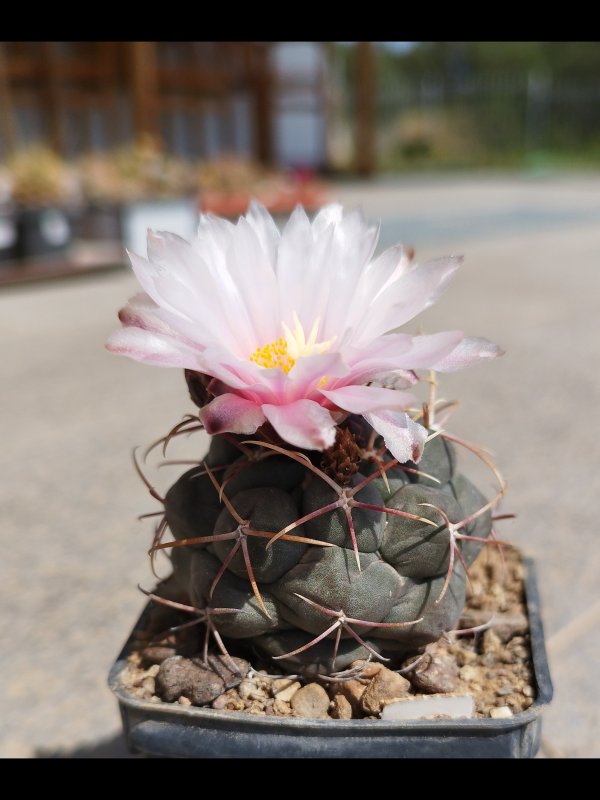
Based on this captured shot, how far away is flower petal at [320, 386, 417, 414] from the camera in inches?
23.4

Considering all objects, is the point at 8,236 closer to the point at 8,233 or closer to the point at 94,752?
the point at 8,233

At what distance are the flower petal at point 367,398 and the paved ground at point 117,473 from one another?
773 mm

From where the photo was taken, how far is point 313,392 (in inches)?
25.5

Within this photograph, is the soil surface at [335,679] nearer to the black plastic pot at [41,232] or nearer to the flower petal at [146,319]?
the flower petal at [146,319]

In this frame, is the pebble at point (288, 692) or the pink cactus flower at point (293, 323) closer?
the pink cactus flower at point (293, 323)

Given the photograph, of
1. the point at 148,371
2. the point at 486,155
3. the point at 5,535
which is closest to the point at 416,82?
the point at 486,155

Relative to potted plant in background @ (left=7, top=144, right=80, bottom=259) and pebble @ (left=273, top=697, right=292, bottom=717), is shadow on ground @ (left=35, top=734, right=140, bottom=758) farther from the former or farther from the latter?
potted plant in background @ (left=7, top=144, right=80, bottom=259)

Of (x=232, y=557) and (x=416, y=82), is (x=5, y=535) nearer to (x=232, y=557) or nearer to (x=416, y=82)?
(x=232, y=557)

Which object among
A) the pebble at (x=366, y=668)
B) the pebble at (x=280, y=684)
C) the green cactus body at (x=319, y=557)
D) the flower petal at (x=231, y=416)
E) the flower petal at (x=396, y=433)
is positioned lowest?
the pebble at (x=280, y=684)

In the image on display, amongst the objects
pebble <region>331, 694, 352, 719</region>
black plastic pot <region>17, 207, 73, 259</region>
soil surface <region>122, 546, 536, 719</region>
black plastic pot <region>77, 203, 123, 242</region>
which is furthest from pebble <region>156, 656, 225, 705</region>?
black plastic pot <region>77, 203, 123, 242</region>

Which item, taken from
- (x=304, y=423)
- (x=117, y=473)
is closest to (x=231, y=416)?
(x=304, y=423)

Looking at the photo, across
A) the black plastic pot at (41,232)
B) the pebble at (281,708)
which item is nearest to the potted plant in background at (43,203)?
the black plastic pot at (41,232)

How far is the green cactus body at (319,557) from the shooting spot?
690mm

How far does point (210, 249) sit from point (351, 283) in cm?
13
